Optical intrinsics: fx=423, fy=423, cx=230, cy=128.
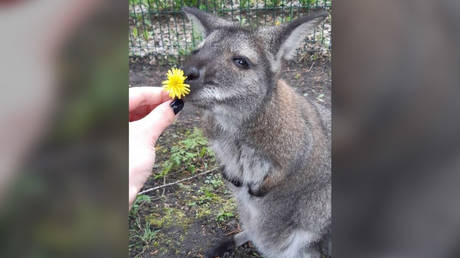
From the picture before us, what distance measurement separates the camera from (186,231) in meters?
2.21

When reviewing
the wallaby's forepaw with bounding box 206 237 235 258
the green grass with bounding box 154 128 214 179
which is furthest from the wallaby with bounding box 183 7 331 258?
the green grass with bounding box 154 128 214 179

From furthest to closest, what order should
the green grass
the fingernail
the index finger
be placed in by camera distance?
the green grass
the index finger
the fingernail

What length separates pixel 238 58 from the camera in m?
1.60

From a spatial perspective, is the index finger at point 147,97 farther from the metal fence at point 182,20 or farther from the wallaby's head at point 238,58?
the metal fence at point 182,20

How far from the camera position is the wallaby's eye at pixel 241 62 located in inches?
62.7

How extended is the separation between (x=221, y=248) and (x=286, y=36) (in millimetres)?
1168

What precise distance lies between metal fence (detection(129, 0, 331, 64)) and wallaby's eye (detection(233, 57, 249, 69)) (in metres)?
0.29

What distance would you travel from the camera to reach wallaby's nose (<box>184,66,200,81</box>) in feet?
4.56

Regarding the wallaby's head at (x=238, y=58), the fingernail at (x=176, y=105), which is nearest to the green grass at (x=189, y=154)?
the wallaby's head at (x=238, y=58)

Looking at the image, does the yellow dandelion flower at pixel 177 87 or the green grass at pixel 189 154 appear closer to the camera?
the yellow dandelion flower at pixel 177 87

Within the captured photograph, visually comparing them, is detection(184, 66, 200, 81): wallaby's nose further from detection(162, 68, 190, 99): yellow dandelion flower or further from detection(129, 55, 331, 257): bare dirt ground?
detection(129, 55, 331, 257): bare dirt ground

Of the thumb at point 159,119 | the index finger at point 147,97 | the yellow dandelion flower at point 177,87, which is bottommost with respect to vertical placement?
the index finger at point 147,97
